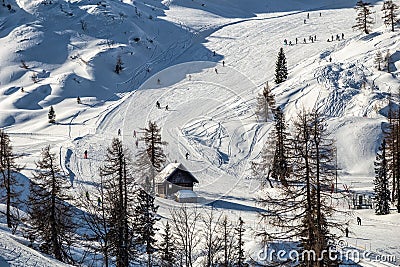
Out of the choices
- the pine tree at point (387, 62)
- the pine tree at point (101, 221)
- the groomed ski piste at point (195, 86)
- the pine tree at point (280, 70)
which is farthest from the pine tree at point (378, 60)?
the pine tree at point (101, 221)

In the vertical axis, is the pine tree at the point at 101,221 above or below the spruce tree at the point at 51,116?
below

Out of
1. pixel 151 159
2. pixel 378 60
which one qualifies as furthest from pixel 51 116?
pixel 378 60

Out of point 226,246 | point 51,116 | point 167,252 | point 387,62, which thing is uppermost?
point 387,62

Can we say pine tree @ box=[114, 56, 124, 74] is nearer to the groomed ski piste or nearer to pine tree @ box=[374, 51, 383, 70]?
the groomed ski piste

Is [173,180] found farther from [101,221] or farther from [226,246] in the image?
[101,221]

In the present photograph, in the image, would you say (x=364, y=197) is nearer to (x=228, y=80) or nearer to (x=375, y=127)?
(x=375, y=127)

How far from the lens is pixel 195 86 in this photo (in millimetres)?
59375

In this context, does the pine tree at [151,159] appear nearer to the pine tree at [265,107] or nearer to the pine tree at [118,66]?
the pine tree at [265,107]

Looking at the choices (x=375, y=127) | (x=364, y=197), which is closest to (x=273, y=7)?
(x=375, y=127)

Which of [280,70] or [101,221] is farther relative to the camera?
[280,70]

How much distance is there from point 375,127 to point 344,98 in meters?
6.18

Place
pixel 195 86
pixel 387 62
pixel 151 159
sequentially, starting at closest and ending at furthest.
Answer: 1. pixel 151 159
2. pixel 387 62
3. pixel 195 86

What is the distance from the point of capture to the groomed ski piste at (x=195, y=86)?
119 ft

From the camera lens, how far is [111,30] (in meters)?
75.4
